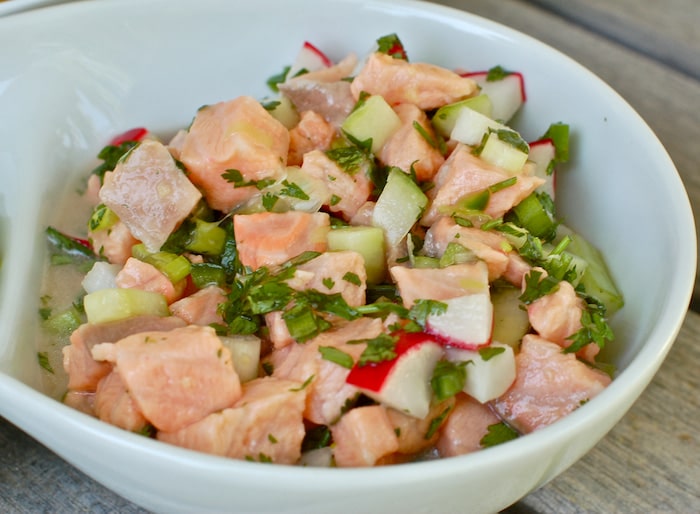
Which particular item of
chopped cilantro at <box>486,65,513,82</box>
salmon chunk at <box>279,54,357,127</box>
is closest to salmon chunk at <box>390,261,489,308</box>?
salmon chunk at <box>279,54,357,127</box>

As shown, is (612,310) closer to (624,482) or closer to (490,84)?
(624,482)

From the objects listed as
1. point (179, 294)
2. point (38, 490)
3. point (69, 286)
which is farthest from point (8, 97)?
point (38, 490)

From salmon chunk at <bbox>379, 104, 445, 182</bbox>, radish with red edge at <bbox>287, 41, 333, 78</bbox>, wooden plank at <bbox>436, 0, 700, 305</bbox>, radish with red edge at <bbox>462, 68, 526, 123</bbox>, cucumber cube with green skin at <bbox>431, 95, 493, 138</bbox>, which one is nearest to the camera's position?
salmon chunk at <bbox>379, 104, 445, 182</bbox>

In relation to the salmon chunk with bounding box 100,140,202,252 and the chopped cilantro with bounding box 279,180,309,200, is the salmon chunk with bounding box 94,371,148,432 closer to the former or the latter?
the salmon chunk with bounding box 100,140,202,252

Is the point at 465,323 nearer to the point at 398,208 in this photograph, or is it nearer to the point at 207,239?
the point at 398,208

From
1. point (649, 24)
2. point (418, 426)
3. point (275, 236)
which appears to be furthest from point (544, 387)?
point (649, 24)

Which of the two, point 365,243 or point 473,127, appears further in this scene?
point 473,127
